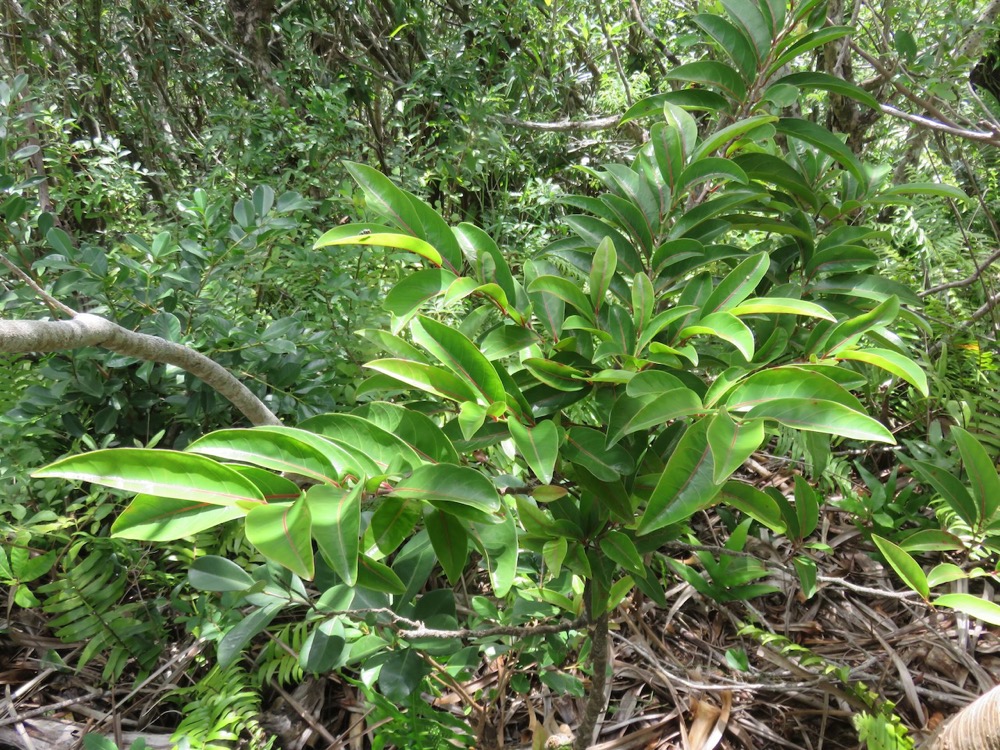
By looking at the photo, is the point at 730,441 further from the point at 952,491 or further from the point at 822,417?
the point at 952,491

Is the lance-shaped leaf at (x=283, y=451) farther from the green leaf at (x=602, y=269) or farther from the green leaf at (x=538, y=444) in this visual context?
the green leaf at (x=602, y=269)

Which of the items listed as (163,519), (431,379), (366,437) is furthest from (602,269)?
(163,519)

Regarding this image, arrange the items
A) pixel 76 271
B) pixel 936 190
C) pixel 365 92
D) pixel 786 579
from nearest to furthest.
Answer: pixel 936 190 < pixel 76 271 < pixel 786 579 < pixel 365 92

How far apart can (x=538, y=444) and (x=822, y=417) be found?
1.04 feet

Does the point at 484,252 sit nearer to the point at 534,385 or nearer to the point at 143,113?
the point at 534,385

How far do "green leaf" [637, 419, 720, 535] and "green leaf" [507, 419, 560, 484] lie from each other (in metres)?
0.12

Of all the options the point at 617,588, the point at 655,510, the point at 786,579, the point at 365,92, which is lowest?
the point at 786,579

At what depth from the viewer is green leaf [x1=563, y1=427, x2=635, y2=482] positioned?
0.82m

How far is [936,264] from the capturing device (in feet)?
9.64

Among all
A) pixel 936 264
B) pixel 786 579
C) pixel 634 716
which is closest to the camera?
pixel 634 716

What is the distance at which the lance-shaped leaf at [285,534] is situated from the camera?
0.52 metres

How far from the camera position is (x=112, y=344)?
3.23 feet

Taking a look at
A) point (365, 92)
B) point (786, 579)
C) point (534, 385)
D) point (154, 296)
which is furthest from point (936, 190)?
point (365, 92)

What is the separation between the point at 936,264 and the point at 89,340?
11.3ft
